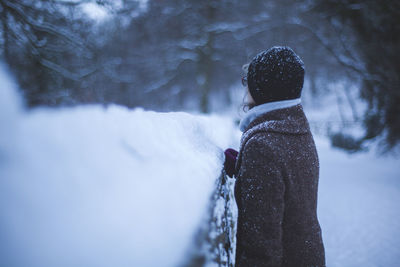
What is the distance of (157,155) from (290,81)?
881 millimetres

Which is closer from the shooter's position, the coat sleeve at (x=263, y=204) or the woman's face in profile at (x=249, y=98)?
the coat sleeve at (x=263, y=204)

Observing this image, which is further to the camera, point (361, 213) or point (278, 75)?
point (361, 213)

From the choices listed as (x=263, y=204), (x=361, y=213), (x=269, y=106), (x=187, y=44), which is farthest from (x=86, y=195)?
(x=187, y=44)

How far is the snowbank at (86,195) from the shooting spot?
0.45 meters

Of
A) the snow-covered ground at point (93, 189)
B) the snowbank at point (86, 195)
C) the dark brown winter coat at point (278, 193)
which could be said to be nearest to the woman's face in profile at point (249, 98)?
the dark brown winter coat at point (278, 193)

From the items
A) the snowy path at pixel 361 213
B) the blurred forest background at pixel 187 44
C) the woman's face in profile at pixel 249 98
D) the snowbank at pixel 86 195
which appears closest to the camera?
the snowbank at pixel 86 195

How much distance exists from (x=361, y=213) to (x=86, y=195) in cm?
542

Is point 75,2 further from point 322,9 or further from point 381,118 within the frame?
point 381,118

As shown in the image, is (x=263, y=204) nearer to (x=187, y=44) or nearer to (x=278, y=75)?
(x=278, y=75)

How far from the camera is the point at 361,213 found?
4273 millimetres

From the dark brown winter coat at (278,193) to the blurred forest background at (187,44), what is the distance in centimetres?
179

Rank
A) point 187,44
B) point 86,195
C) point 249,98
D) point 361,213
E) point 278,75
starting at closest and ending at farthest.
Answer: point 86,195 < point 278,75 < point 249,98 < point 361,213 < point 187,44

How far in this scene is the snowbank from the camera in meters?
0.45

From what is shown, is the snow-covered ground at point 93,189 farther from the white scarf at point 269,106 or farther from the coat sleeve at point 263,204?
the white scarf at point 269,106
